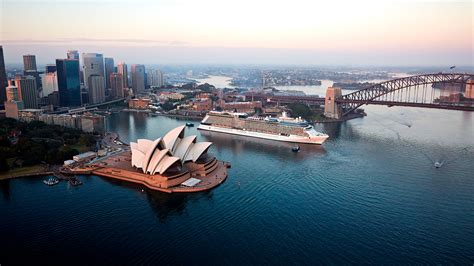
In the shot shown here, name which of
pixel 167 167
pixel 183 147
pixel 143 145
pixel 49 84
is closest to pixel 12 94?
pixel 49 84

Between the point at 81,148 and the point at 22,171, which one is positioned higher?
the point at 81,148

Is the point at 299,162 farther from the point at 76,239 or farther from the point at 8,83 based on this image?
the point at 8,83

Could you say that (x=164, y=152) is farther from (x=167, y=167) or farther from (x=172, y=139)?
(x=172, y=139)

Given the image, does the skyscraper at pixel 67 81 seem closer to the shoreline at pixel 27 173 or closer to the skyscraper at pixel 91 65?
the skyscraper at pixel 91 65

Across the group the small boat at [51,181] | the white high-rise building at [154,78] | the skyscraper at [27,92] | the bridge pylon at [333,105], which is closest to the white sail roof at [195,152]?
the small boat at [51,181]

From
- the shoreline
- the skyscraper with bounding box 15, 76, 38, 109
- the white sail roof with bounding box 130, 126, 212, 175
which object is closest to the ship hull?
the white sail roof with bounding box 130, 126, 212, 175

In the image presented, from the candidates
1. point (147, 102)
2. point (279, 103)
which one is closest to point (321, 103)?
point (279, 103)
